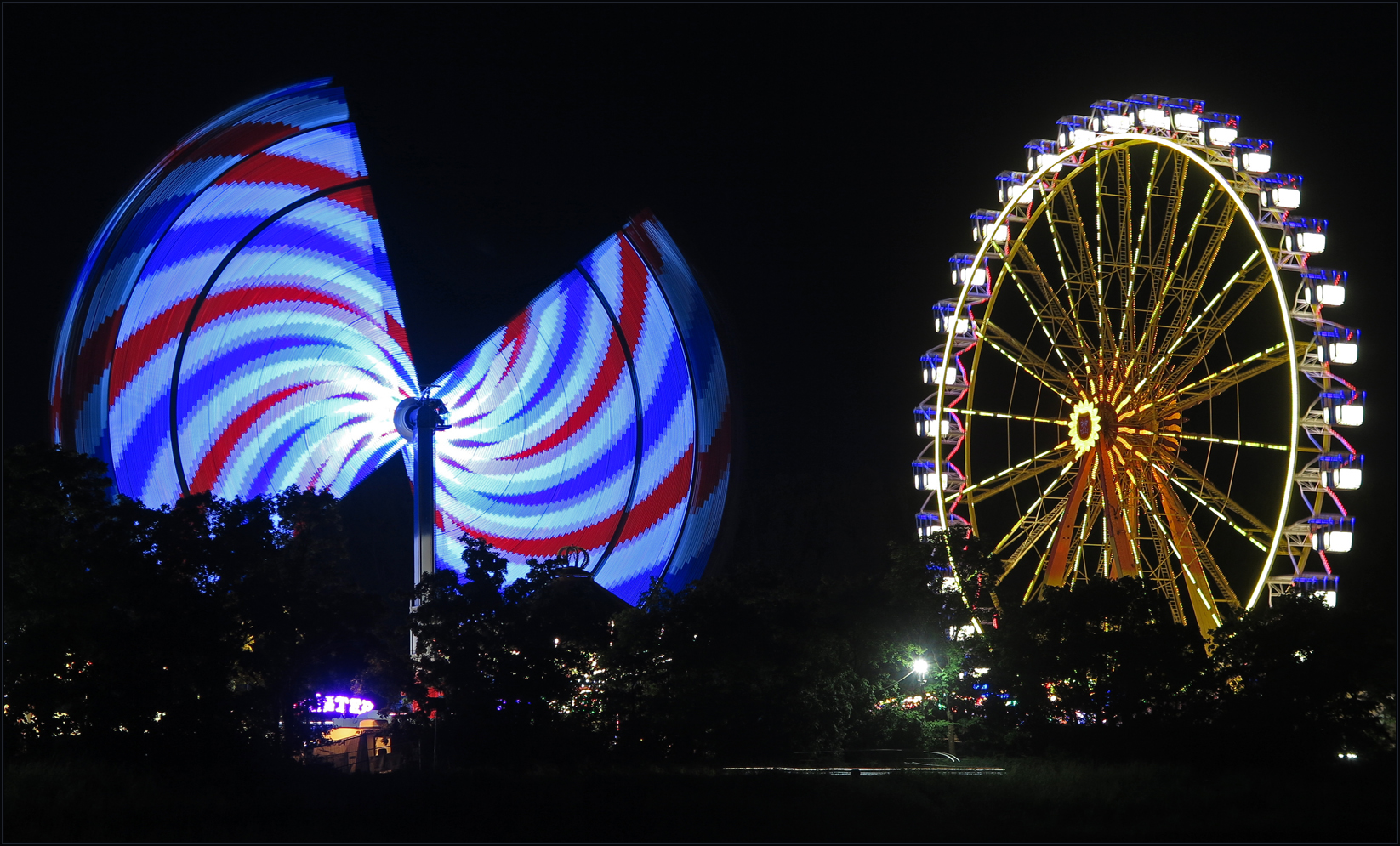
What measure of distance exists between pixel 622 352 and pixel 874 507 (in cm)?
3683

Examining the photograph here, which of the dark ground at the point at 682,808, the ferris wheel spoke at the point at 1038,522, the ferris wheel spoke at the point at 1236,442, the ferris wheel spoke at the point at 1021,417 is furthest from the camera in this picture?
the ferris wheel spoke at the point at 1021,417

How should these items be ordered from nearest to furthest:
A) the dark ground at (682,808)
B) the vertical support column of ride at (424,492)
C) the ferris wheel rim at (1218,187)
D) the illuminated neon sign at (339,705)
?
the dark ground at (682,808)
the illuminated neon sign at (339,705)
the vertical support column of ride at (424,492)
the ferris wheel rim at (1218,187)

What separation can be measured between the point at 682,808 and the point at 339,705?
593cm

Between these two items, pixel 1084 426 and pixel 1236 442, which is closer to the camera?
pixel 1236 442

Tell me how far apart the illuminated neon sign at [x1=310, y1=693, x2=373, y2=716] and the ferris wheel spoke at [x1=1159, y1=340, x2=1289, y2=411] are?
13.8m

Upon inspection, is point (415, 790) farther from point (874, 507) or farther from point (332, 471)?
point (874, 507)

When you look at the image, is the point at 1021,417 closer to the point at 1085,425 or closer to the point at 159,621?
the point at 1085,425

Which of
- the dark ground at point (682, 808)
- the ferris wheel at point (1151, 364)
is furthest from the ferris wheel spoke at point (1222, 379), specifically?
the dark ground at point (682, 808)

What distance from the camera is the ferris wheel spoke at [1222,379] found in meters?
23.4

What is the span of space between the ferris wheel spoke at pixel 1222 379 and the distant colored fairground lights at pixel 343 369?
309 inches

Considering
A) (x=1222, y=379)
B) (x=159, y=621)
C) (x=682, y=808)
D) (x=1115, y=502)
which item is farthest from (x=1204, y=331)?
(x=159, y=621)

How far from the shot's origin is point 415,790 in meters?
17.5

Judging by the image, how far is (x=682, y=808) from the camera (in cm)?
1723

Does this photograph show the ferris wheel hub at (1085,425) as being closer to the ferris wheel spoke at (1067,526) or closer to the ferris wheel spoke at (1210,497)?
the ferris wheel spoke at (1067,526)
